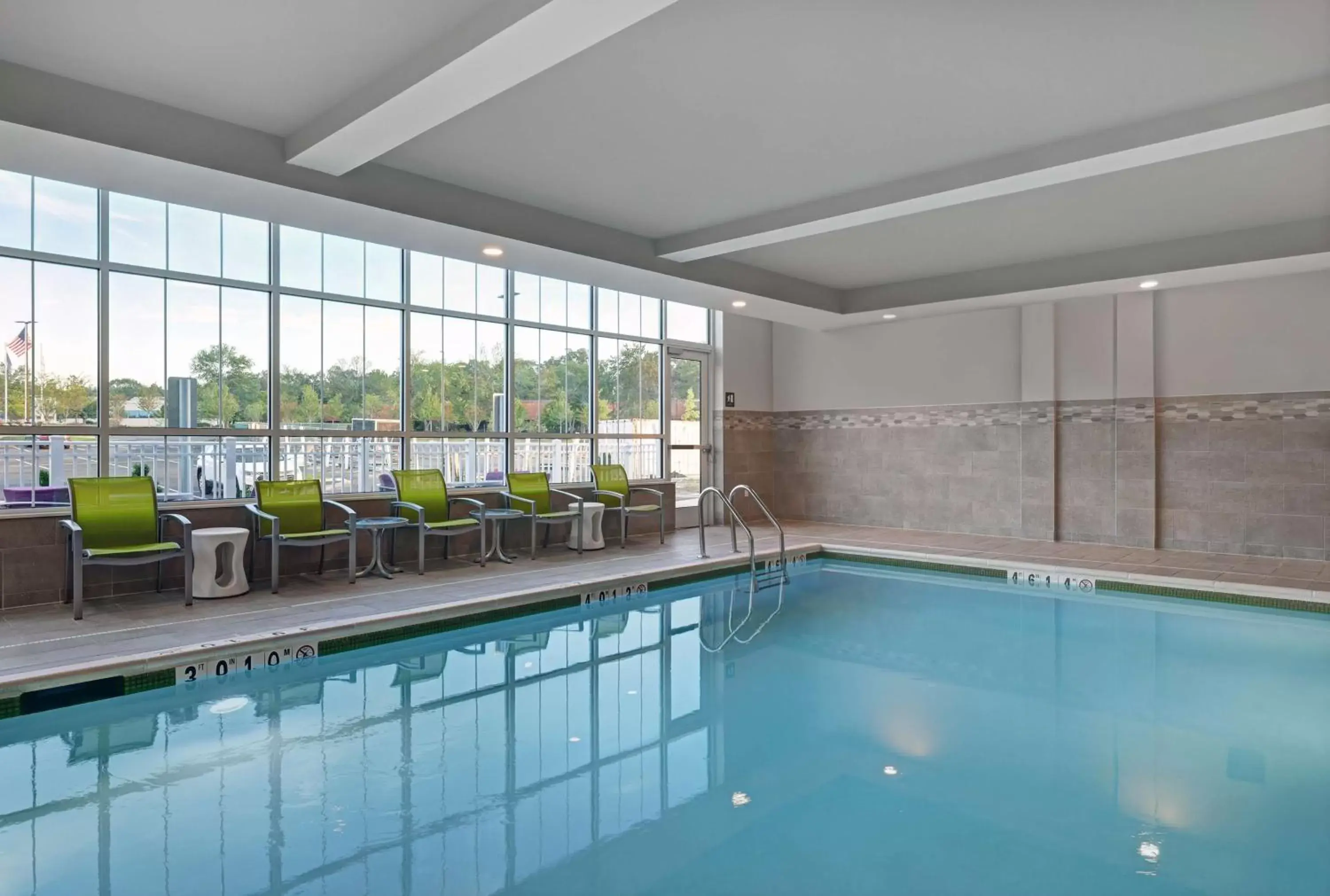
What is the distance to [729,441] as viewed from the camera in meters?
10.1

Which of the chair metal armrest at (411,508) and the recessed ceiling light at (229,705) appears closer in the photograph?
the recessed ceiling light at (229,705)

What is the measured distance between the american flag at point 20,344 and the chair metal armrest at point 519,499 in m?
3.60

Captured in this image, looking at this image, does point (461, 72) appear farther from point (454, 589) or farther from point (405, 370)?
point (405, 370)

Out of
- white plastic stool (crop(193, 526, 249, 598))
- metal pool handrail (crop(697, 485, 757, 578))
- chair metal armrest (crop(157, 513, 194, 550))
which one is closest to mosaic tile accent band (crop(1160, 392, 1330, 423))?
metal pool handrail (crop(697, 485, 757, 578))

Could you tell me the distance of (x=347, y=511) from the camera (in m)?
6.04

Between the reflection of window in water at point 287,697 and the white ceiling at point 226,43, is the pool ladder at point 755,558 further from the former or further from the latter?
the white ceiling at point 226,43

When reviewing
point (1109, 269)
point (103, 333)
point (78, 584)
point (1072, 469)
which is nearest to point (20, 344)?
point (103, 333)

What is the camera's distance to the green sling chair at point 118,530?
15.8 ft

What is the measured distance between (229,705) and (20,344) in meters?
3.09

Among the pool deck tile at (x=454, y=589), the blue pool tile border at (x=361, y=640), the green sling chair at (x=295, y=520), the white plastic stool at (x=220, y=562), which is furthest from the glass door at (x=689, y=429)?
the white plastic stool at (x=220, y=562)

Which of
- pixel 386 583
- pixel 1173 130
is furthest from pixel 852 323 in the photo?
pixel 386 583

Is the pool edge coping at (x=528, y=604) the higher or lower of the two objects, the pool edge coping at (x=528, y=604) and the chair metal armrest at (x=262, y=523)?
the lower

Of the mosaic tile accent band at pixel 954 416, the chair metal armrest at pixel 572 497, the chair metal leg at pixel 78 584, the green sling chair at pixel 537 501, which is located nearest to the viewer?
the chair metal leg at pixel 78 584

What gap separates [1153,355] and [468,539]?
652 cm
